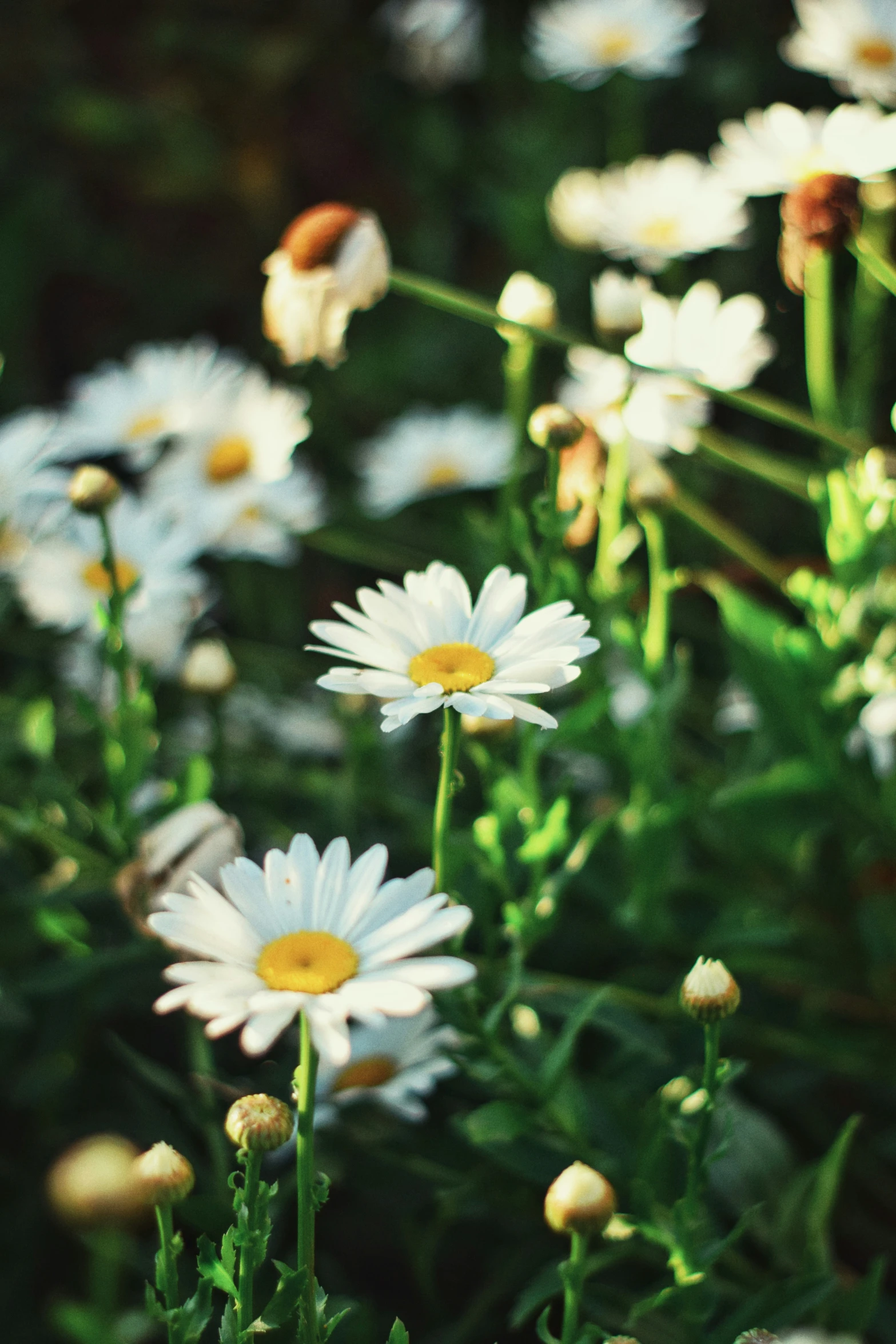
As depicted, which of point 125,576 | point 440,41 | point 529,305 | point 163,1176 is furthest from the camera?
point 440,41

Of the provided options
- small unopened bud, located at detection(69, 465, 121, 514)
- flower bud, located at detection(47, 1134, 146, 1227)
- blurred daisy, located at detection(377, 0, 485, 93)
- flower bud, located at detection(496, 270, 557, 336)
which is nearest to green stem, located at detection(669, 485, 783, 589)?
flower bud, located at detection(496, 270, 557, 336)

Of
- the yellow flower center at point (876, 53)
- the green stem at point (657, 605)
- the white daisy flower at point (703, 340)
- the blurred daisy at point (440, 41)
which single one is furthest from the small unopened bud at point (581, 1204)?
the blurred daisy at point (440, 41)

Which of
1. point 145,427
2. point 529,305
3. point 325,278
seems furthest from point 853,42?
point 145,427

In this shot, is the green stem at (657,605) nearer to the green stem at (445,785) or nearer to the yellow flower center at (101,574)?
the green stem at (445,785)

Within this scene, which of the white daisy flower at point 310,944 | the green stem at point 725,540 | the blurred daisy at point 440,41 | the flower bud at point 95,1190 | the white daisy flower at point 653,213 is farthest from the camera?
the blurred daisy at point 440,41

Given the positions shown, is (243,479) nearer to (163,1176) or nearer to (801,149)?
(801,149)

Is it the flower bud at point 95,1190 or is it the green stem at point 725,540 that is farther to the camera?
the green stem at point 725,540
